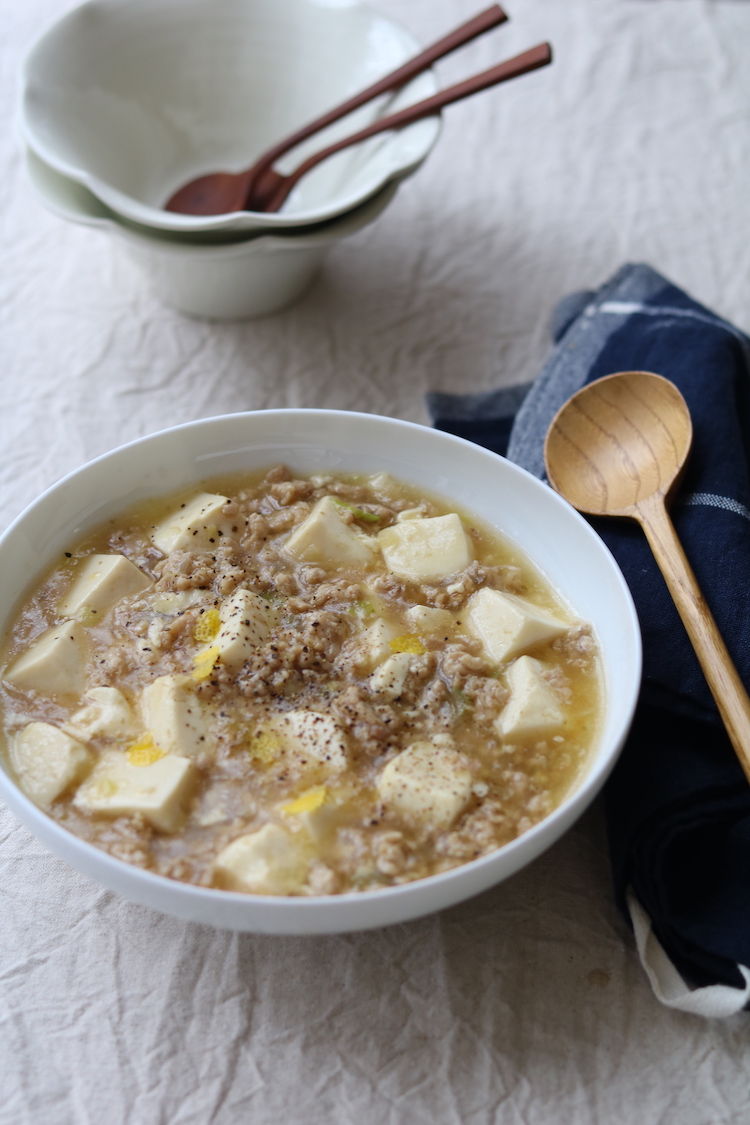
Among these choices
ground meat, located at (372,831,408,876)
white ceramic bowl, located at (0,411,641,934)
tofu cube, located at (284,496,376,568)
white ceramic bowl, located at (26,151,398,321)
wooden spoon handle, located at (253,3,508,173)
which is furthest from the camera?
wooden spoon handle, located at (253,3,508,173)

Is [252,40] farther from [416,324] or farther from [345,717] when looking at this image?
[345,717]

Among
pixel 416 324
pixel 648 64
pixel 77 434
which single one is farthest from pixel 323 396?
pixel 648 64

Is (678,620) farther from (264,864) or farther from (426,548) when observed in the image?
(264,864)

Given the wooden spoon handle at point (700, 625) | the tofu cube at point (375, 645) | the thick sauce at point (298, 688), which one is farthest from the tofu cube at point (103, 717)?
the wooden spoon handle at point (700, 625)

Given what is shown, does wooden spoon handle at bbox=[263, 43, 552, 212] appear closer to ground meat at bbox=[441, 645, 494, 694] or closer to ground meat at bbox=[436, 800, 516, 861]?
ground meat at bbox=[441, 645, 494, 694]

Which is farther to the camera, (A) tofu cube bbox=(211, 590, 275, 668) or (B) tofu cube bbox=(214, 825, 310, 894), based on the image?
(A) tofu cube bbox=(211, 590, 275, 668)

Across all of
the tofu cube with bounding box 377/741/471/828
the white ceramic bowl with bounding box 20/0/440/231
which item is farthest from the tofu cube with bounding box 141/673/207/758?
the white ceramic bowl with bounding box 20/0/440/231
